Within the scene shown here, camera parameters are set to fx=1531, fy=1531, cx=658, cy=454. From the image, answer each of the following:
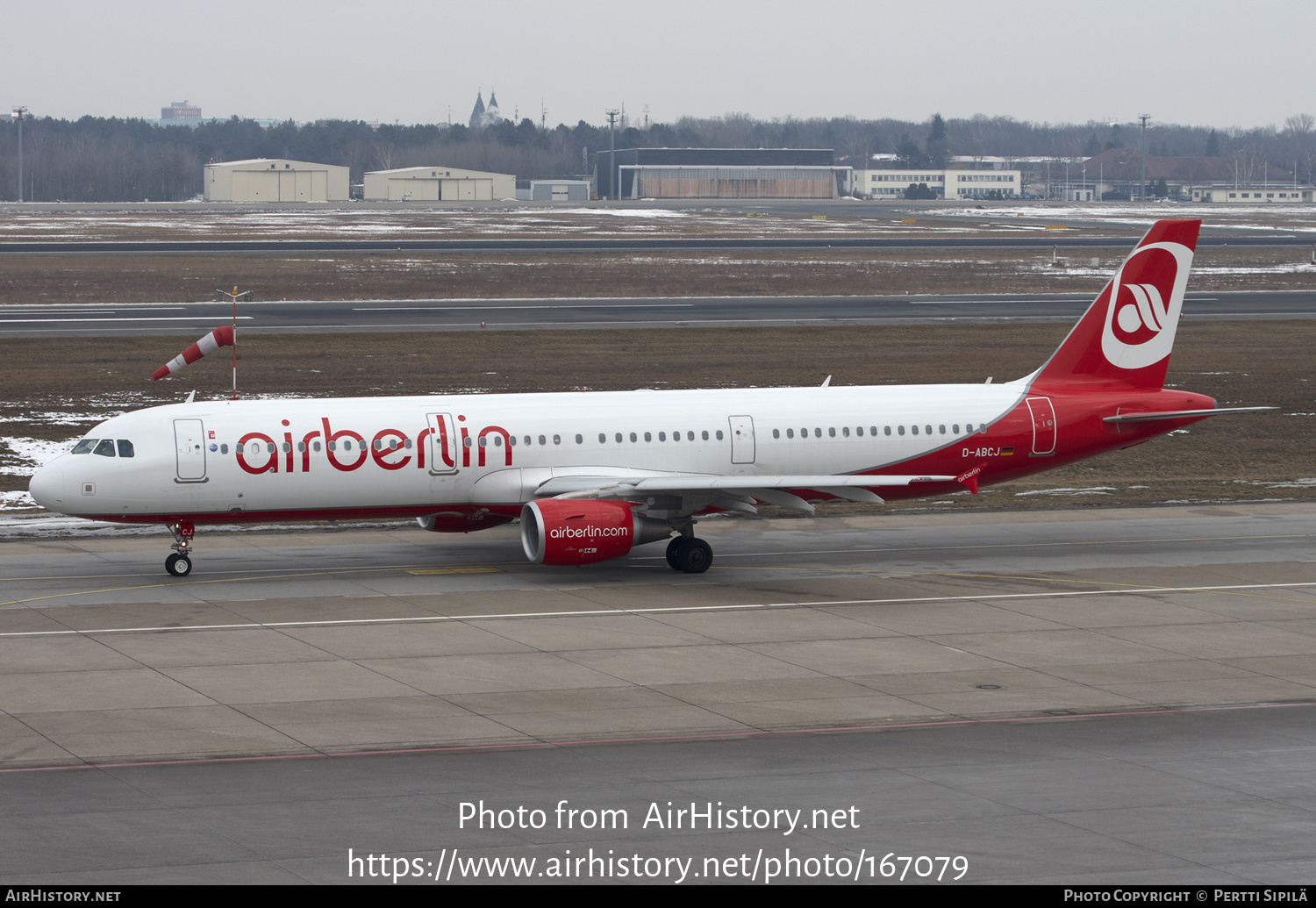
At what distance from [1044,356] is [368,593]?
45165 millimetres

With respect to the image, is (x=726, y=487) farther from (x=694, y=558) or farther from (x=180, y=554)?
(x=180, y=554)

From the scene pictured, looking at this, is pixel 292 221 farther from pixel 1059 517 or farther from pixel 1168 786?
pixel 1168 786

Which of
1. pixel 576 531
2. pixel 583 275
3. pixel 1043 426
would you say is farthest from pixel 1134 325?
pixel 583 275

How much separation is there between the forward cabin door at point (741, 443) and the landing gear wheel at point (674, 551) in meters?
2.42

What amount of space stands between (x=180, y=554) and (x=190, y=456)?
256 cm

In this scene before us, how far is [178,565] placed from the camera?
34.9 metres

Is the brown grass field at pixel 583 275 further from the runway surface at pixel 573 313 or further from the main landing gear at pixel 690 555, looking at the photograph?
the main landing gear at pixel 690 555

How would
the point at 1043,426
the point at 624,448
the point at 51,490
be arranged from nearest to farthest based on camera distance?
the point at 51,490 → the point at 624,448 → the point at 1043,426

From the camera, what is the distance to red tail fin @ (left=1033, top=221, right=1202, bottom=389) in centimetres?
3938

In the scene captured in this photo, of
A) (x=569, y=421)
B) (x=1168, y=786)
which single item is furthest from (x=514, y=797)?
(x=569, y=421)

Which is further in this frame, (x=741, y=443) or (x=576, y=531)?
(x=741, y=443)

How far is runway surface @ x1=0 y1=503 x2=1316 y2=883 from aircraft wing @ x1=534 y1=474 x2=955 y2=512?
1812 mm

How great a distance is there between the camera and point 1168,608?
1283 inches

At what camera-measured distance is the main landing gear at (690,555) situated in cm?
3584
